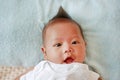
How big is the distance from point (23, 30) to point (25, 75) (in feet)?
→ 0.81

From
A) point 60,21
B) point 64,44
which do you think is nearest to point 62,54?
point 64,44

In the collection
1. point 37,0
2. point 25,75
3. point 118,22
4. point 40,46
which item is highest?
point 37,0

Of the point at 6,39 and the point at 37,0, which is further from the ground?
the point at 37,0

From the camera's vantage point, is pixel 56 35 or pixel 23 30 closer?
pixel 56 35

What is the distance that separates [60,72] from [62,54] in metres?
0.09

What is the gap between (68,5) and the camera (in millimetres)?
1656

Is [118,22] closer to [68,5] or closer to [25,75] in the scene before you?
[68,5]

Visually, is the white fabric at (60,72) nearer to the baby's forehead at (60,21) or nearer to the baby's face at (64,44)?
the baby's face at (64,44)

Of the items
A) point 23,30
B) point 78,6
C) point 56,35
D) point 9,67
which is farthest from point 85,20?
point 9,67

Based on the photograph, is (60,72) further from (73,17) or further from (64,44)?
(73,17)

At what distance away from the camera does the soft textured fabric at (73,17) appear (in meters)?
1.54

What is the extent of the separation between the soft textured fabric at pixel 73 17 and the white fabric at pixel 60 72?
0.10 m

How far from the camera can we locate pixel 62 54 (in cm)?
145

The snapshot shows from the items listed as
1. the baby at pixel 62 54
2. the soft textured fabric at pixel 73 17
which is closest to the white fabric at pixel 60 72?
the baby at pixel 62 54
